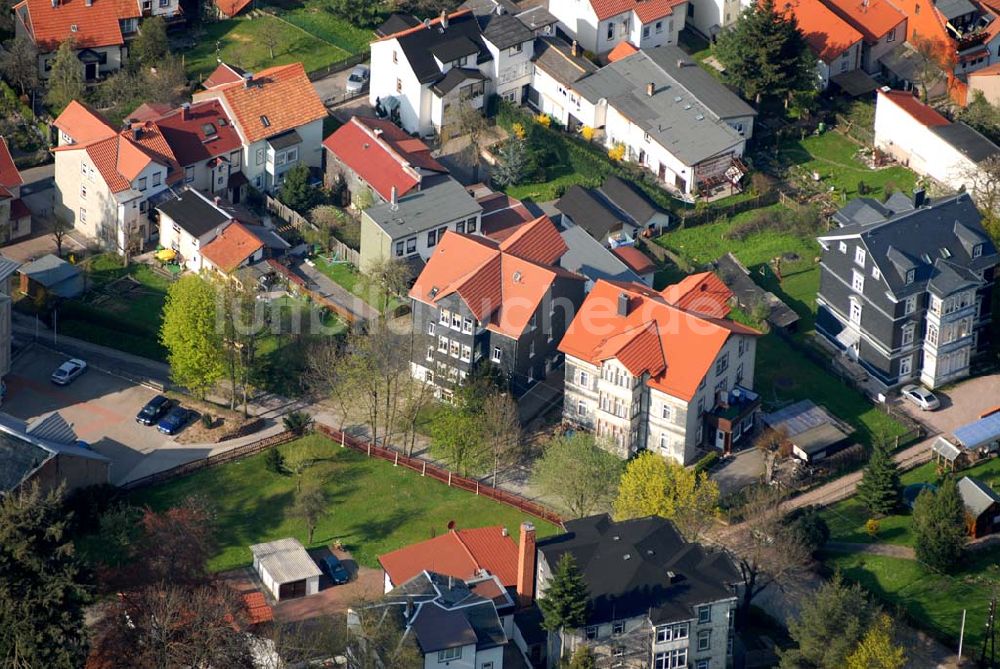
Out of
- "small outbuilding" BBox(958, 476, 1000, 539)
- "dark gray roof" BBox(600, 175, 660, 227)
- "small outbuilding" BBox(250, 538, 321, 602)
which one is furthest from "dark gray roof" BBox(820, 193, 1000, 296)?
"small outbuilding" BBox(250, 538, 321, 602)

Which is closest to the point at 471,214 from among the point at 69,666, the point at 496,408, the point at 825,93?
the point at 496,408

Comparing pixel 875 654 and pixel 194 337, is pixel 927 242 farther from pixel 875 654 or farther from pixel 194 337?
pixel 194 337

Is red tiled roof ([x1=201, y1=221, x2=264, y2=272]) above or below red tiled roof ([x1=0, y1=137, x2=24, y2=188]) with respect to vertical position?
below

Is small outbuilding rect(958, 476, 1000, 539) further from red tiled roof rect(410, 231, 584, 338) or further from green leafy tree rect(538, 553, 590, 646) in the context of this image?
red tiled roof rect(410, 231, 584, 338)

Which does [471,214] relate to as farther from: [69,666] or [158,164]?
[69,666]

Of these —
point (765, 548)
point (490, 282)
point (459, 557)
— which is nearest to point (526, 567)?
point (459, 557)

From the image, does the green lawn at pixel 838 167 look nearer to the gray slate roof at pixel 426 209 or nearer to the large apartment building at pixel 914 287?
the large apartment building at pixel 914 287

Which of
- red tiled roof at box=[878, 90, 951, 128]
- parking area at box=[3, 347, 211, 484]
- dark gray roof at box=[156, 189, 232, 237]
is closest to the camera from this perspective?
parking area at box=[3, 347, 211, 484]
